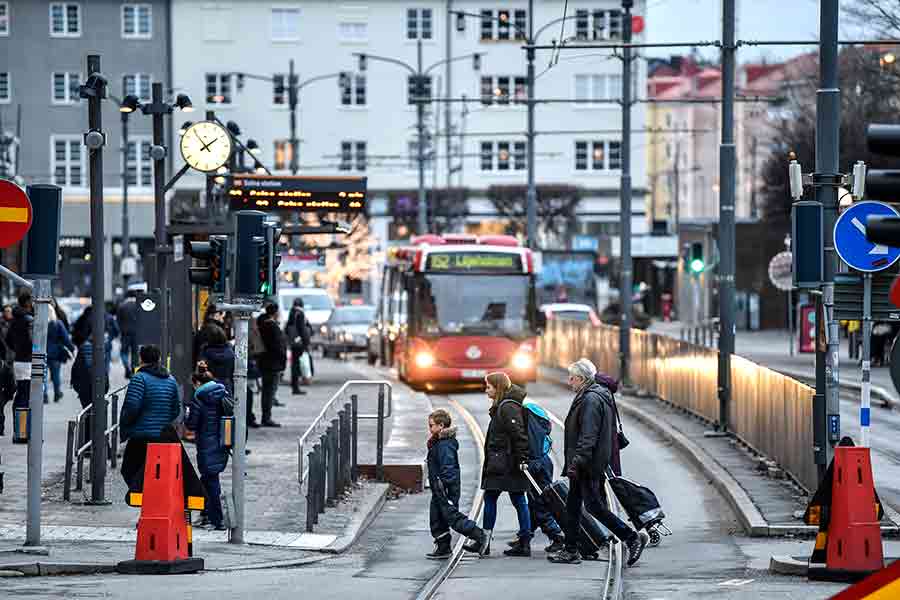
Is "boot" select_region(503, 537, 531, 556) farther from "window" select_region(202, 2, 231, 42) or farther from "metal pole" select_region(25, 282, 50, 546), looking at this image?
"window" select_region(202, 2, 231, 42)

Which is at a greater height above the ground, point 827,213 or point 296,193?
point 296,193

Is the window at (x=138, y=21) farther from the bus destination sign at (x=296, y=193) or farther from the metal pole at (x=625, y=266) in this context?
the bus destination sign at (x=296, y=193)

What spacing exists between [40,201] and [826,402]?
272 inches

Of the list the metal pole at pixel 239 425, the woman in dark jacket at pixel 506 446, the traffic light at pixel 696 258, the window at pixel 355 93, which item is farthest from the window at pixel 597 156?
the metal pole at pixel 239 425

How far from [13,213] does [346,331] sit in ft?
138

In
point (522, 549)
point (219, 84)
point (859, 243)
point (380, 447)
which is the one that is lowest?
point (522, 549)

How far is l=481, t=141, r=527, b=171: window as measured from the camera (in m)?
92.3

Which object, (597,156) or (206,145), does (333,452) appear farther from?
(597,156)

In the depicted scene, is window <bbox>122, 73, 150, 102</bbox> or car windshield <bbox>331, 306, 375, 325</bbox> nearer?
car windshield <bbox>331, 306, 375, 325</bbox>

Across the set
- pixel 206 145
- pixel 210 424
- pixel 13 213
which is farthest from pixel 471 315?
pixel 13 213

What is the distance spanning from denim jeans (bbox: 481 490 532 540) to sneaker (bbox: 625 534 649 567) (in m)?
1.06

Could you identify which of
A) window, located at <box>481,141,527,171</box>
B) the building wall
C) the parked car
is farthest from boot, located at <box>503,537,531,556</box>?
window, located at <box>481,141,527,171</box>

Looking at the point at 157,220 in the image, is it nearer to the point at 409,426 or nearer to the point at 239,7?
the point at 409,426

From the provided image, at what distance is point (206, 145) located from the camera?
27641 millimetres
